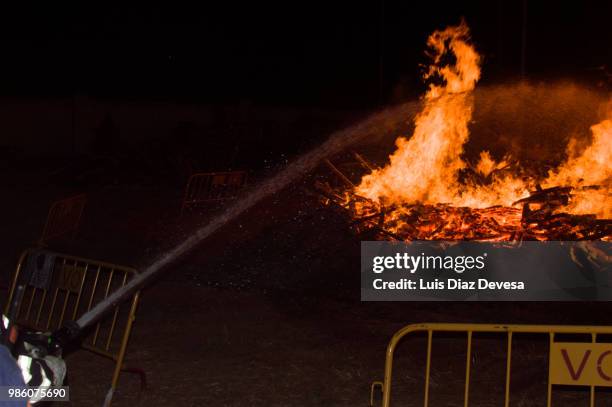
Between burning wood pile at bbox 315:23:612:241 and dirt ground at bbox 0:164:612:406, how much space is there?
1.91 ft

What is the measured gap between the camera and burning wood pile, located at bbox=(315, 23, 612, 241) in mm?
8719

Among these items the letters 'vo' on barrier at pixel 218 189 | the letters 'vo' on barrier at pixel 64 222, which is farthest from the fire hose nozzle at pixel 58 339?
the letters 'vo' on barrier at pixel 218 189

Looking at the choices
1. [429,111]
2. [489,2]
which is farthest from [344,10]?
[429,111]

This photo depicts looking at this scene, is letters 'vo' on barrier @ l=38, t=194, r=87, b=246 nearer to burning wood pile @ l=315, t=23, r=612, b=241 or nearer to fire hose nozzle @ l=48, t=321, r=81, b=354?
burning wood pile @ l=315, t=23, r=612, b=241

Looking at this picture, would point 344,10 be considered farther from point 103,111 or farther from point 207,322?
point 207,322

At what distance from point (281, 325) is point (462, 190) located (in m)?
3.46

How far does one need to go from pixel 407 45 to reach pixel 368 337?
74.8ft

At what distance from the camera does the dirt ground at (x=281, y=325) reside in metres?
5.59

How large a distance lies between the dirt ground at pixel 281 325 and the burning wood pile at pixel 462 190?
583mm

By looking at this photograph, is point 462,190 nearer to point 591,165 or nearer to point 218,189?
point 591,165

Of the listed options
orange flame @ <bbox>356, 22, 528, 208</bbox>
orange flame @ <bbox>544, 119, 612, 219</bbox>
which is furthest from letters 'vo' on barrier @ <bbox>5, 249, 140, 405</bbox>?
orange flame @ <bbox>544, 119, 612, 219</bbox>

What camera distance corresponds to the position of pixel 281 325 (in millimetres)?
7371

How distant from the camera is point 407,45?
28391 millimetres

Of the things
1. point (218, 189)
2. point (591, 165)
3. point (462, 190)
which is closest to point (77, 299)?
point (462, 190)
